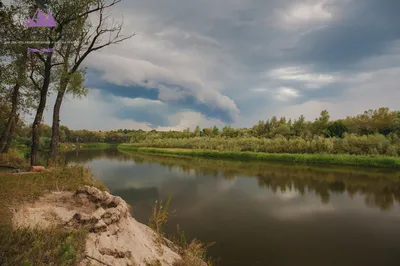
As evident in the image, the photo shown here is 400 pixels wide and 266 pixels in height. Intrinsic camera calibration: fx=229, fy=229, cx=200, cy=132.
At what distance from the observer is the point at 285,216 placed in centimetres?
1421

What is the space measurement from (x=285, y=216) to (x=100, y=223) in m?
11.7

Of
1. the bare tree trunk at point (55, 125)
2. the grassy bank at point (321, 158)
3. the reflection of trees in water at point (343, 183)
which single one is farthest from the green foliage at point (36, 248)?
the grassy bank at point (321, 158)

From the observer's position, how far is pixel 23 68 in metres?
15.5

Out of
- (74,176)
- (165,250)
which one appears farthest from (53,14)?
(165,250)

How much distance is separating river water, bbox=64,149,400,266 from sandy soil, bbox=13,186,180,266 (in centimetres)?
348

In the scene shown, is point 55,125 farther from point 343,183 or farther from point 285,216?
point 343,183

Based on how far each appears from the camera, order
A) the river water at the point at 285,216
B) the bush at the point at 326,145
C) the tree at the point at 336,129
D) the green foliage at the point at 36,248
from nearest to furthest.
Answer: the green foliage at the point at 36,248, the river water at the point at 285,216, the bush at the point at 326,145, the tree at the point at 336,129

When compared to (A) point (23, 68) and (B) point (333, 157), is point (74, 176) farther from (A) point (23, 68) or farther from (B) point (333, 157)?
(B) point (333, 157)

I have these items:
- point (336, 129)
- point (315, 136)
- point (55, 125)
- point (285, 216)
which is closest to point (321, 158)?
point (315, 136)

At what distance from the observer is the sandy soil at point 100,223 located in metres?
5.40

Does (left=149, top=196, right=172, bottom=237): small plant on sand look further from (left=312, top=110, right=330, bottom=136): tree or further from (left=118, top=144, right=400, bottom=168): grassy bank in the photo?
(left=312, top=110, right=330, bottom=136): tree

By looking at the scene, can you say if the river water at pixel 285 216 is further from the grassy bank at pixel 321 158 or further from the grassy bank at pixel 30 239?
the grassy bank at pixel 321 158

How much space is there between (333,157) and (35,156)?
131ft

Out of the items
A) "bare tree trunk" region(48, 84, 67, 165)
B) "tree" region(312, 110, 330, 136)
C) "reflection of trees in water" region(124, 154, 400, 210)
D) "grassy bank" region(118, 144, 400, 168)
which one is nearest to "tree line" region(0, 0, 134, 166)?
"bare tree trunk" region(48, 84, 67, 165)
